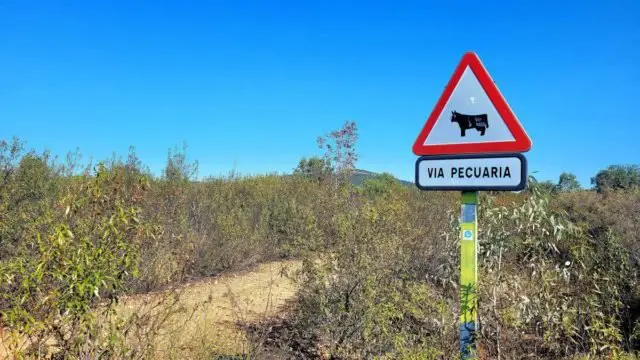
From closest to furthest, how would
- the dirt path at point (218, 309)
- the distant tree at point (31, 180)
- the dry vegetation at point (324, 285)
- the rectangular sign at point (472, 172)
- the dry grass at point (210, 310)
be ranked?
the rectangular sign at point (472, 172)
the dry vegetation at point (324, 285)
the dry grass at point (210, 310)
the dirt path at point (218, 309)
the distant tree at point (31, 180)

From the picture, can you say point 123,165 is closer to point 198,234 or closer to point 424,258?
point 198,234

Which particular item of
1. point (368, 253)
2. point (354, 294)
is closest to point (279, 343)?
point (354, 294)

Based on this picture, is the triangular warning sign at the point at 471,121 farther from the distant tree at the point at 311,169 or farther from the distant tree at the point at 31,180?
the distant tree at the point at 311,169

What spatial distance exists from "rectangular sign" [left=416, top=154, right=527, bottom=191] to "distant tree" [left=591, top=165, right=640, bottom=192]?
1225 cm

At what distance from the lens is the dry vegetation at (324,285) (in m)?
2.70

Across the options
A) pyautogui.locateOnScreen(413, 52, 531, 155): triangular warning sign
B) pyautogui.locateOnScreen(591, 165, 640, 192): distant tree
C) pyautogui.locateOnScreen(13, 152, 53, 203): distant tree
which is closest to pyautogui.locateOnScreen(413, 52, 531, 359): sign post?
pyautogui.locateOnScreen(413, 52, 531, 155): triangular warning sign

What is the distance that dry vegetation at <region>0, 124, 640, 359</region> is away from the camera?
2.70 metres

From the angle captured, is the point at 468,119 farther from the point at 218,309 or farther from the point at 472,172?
the point at 218,309

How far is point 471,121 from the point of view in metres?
2.60

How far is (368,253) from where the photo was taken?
433 centimetres

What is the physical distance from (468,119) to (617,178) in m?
15.8

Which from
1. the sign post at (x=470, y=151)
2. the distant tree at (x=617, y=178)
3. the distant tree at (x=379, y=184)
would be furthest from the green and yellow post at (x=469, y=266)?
the distant tree at (x=617, y=178)

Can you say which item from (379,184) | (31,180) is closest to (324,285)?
(31,180)

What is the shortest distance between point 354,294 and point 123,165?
715 centimetres
